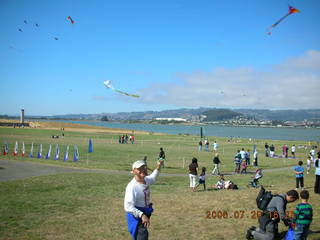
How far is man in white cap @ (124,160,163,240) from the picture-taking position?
4930 millimetres

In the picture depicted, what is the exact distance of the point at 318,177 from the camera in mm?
13445

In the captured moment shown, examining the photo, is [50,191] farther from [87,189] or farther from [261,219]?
[261,219]

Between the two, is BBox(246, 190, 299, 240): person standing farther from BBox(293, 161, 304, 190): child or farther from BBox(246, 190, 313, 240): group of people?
BBox(293, 161, 304, 190): child

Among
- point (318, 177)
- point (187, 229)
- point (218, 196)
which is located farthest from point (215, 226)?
point (318, 177)

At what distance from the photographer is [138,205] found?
16.7 ft

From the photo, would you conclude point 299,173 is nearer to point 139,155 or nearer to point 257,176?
point 257,176

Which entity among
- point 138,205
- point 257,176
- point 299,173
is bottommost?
point 257,176

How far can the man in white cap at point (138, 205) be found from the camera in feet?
16.2

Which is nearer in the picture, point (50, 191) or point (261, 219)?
point (261, 219)

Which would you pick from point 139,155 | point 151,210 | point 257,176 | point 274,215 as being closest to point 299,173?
point 257,176

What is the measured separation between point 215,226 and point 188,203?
299 centimetres

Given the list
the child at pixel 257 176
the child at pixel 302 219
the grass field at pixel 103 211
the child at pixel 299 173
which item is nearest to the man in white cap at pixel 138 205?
the grass field at pixel 103 211

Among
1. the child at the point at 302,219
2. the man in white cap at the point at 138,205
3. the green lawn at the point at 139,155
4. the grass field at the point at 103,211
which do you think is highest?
the man in white cap at the point at 138,205
